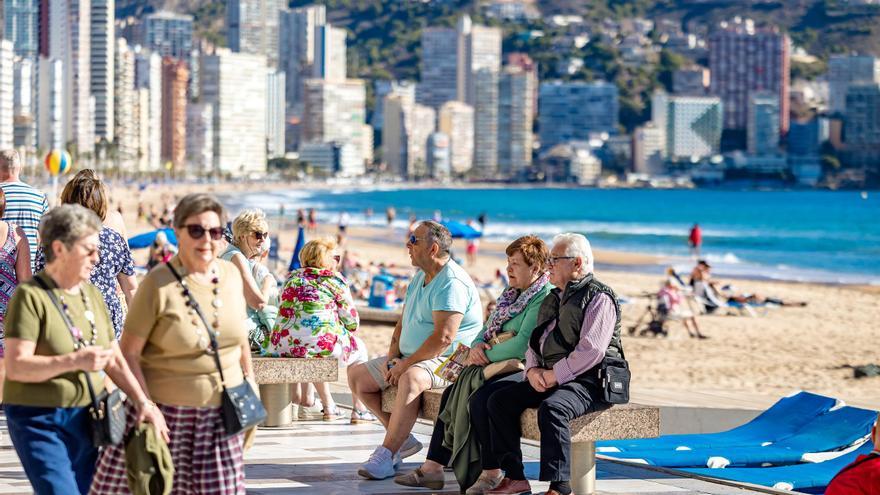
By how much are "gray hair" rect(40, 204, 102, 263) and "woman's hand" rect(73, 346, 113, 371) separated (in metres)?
0.30

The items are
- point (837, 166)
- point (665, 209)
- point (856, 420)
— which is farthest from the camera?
point (837, 166)

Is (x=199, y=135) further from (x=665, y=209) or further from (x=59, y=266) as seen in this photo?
(x=59, y=266)

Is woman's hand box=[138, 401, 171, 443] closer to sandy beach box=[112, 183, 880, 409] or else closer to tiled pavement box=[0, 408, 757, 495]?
tiled pavement box=[0, 408, 757, 495]

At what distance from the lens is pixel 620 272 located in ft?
118

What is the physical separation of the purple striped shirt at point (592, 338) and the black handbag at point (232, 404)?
1.87m

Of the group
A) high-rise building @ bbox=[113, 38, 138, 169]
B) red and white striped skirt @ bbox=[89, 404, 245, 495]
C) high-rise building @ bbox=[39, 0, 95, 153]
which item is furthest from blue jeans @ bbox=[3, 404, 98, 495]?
high-rise building @ bbox=[113, 38, 138, 169]

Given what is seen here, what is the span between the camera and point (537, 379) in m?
6.01

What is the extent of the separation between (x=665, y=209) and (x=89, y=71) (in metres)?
82.5

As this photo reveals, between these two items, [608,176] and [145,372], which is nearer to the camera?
[145,372]

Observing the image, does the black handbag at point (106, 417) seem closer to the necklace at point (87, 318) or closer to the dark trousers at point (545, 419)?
the necklace at point (87, 318)

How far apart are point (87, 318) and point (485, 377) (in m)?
2.46

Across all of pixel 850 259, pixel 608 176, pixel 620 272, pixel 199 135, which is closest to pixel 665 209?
pixel 850 259

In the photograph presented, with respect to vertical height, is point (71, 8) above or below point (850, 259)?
above

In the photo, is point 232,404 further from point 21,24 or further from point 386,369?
point 21,24
